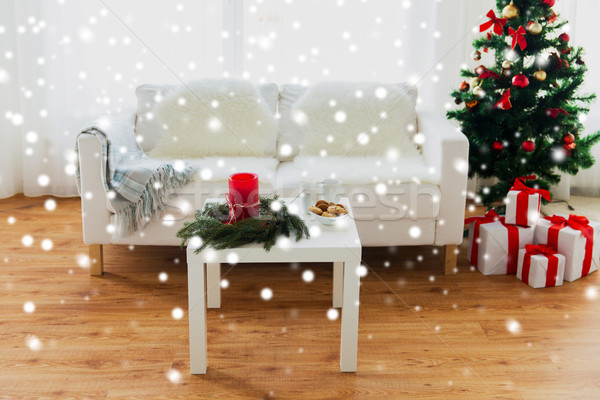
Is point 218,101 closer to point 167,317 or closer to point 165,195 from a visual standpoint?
point 165,195

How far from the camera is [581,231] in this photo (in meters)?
2.51

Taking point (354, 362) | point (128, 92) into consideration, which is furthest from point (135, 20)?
point (354, 362)

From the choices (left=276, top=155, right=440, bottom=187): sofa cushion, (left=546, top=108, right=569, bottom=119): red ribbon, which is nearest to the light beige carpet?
(left=546, top=108, right=569, bottom=119): red ribbon

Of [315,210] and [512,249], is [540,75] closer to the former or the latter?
[512,249]

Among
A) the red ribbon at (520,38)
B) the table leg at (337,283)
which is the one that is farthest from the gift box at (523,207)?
the table leg at (337,283)

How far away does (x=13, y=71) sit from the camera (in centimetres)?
355

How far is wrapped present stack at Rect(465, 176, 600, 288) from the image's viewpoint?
2486 millimetres

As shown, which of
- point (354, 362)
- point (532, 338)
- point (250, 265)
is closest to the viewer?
point (354, 362)

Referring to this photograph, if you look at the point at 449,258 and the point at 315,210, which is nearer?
the point at 315,210

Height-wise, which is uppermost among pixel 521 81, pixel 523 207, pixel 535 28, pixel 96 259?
pixel 535 28

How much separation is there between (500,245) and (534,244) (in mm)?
169

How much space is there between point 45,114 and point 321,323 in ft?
7.59

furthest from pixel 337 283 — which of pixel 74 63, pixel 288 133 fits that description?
pixel 74 63

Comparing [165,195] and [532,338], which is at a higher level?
[165,195]
